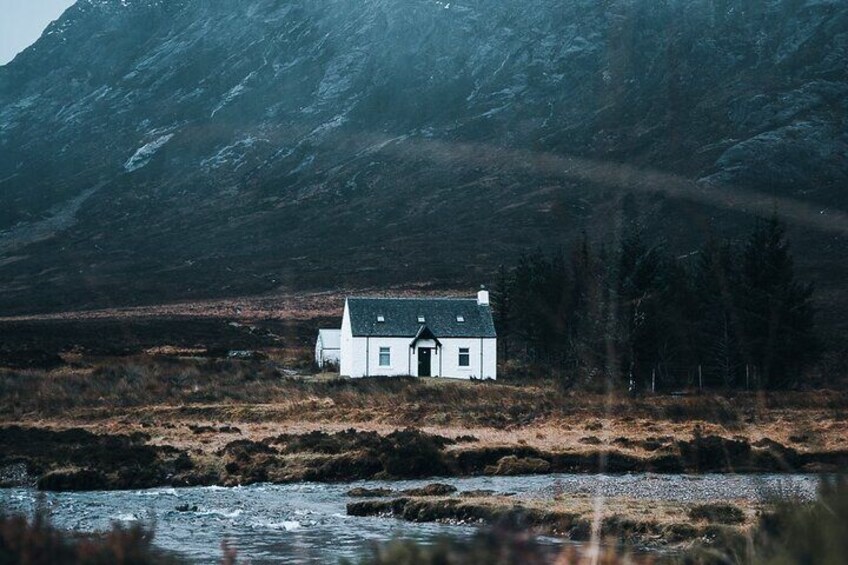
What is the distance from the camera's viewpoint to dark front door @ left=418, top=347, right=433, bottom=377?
213ft

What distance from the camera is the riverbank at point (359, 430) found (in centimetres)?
2973

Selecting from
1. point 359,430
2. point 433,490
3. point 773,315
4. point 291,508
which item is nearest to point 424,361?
point 773,315

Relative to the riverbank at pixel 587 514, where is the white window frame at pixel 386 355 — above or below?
above

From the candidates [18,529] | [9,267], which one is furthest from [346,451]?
[9,267]

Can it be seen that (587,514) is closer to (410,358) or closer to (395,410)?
(395,410)

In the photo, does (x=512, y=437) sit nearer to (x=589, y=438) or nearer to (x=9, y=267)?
(x=589, y=438)

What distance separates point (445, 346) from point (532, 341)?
12941mm

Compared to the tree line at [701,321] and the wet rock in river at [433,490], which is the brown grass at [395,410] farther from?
the wet rock in river at [433,490]

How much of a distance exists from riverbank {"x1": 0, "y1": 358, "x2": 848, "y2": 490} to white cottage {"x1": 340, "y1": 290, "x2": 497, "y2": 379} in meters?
8.58

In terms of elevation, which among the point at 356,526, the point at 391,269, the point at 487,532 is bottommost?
the point at 356,526

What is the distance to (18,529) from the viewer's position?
7.22 meters

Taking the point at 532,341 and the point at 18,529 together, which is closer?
the point at 18,529

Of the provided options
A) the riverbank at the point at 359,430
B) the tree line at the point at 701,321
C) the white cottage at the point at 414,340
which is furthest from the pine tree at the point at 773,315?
the white cottage at the point at 414,340

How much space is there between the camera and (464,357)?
214 feet
